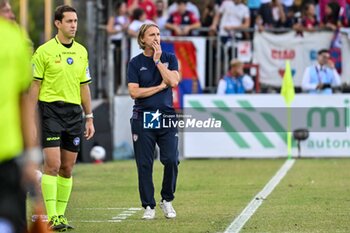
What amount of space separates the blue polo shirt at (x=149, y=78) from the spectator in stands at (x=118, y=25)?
12.8 m

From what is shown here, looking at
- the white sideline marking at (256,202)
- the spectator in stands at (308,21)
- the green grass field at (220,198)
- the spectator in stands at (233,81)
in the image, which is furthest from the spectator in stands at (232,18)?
the white sideline marking at (256,202)

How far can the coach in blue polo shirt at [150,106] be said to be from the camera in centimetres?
1154

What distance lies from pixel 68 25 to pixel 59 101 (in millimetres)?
A: 777

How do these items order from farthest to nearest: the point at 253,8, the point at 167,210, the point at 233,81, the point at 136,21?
the point at 253,8 < the point at 136,21 < the point at 233,81 < the point at 167,210

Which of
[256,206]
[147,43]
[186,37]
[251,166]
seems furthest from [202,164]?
[147,43]

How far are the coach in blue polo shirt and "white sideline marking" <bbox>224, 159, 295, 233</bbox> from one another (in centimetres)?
92

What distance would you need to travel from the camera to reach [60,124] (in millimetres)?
10898

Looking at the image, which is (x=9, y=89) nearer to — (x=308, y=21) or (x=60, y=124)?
(x=60, y=124)

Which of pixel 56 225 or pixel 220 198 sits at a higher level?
pixel 56 225

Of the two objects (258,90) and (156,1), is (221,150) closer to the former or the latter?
(258,90)

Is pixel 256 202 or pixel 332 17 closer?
pixel 256 202

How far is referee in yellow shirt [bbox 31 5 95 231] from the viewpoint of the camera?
1077 cm

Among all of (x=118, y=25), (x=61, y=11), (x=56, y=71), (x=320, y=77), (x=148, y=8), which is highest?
(x=61, y=11)

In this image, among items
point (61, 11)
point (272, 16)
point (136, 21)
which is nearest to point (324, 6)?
point (272, 16)
